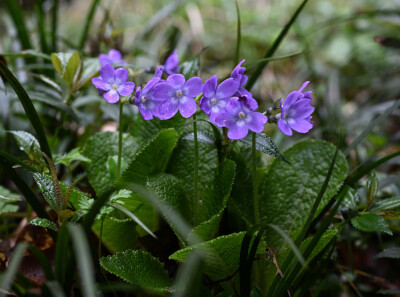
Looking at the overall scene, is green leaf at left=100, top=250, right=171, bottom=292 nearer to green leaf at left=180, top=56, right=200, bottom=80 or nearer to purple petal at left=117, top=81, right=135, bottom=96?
purple petal at left=117, top=81, right=135, bottom=96

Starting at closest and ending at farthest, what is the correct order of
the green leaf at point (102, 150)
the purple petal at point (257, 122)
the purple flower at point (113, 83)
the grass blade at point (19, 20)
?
the purple petal at point (257, 122) → the purple flower at point (113, 83) → the green leaf at point (102, 150) → the grass blade at point (19, 20)

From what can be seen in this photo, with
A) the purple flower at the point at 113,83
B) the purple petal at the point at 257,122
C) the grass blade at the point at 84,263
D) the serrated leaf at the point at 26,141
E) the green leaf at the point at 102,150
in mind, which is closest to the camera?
the grass blade at the point at 84,263

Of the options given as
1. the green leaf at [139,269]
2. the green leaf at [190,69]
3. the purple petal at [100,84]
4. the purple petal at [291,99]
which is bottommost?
the green leaf at [139,269]

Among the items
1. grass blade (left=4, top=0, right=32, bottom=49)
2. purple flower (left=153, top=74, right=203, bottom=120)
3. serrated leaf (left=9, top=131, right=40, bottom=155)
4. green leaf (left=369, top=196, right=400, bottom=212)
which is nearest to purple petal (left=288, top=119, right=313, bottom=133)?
purple flower (left=153, top=74, right=203, bottom=120)

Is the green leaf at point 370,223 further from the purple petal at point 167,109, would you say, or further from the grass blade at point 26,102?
the grass blade at point 26,102

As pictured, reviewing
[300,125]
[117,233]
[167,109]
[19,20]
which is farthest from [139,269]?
[19,20]

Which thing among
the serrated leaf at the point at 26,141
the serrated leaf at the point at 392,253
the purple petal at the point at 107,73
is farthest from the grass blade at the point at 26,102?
the serrated leaf at the point at 392,253

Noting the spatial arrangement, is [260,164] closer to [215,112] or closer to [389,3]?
[215,112]

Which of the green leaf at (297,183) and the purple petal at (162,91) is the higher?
the purple petal at (162,91)
